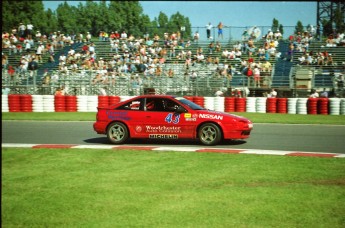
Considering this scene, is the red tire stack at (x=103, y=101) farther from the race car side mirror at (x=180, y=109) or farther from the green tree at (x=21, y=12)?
the green tree at (x=21, y=12)

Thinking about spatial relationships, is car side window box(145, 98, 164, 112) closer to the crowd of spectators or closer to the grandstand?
the grandstand

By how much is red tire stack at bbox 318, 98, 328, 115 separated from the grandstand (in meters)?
2.13

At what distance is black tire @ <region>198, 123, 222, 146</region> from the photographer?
1130 centimetres

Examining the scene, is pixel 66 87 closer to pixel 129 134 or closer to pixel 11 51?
pixel 11 51

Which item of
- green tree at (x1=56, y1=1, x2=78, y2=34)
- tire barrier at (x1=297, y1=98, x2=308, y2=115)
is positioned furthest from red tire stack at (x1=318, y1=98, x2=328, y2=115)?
green tree at (x1=56, y1=1, x2=78, y2=34)

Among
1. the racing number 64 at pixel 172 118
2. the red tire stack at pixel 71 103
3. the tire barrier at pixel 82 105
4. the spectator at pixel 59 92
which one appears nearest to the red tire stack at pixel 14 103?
the red tire stack at pixel 71 103

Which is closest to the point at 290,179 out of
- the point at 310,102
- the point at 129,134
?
the point at 129,134

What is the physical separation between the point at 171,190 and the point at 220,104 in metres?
16.0

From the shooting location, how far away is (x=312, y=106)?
837 inches

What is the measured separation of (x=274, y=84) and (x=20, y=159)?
727 inches

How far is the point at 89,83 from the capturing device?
26.3 metres

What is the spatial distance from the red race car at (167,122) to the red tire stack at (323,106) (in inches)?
419

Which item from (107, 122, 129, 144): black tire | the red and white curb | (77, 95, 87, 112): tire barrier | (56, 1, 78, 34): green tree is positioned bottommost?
the red and white curb

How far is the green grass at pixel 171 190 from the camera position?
5543 millimetres
